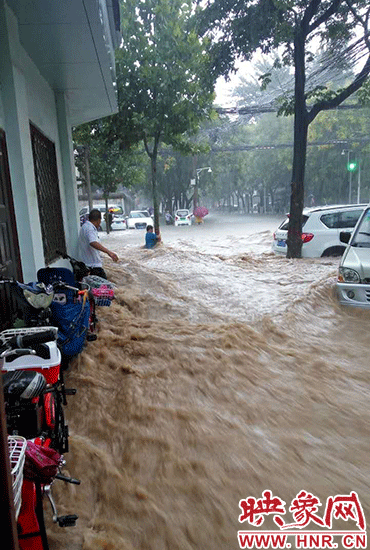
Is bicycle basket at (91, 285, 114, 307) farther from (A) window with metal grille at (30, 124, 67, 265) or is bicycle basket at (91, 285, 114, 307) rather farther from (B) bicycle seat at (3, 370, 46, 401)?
(B) bicycle seat at (3, 370, 46, 401)

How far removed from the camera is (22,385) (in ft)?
6.47

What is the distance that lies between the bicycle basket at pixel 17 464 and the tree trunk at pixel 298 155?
31.6 ft

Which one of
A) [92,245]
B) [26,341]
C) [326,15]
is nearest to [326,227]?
[326,15]

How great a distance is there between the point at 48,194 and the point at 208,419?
4.95 metres

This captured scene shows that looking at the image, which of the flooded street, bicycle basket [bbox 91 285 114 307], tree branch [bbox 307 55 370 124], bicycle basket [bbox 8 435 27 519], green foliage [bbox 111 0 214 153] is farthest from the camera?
green foliage [bbox 111 0 214 153]

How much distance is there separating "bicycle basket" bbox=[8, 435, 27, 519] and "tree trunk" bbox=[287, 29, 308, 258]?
9.63 meters

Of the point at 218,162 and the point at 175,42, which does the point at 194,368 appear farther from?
the point at 218,162

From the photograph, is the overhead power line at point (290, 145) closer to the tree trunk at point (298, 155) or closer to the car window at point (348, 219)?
the tree trunk at point (298, 155)

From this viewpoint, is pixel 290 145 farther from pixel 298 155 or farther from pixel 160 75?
pixel 298 155

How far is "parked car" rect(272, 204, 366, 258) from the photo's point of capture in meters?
9.77


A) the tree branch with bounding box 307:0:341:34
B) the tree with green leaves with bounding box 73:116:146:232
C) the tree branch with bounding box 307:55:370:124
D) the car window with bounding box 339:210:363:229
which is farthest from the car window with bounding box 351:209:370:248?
the tree with green leaves with bounding box 73:116:146:232

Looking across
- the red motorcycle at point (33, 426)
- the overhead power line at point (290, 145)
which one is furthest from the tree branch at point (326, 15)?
the overhead power line at point (290, 145)

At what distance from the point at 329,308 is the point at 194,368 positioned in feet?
10.0

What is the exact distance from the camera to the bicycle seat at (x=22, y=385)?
1942mm
